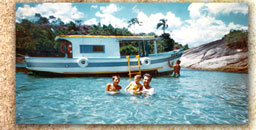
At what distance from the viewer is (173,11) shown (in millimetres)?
3051

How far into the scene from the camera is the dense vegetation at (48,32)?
3.12 m

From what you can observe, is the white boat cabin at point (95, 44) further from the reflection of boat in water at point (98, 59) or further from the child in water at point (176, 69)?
the child in water at point (176, 69)

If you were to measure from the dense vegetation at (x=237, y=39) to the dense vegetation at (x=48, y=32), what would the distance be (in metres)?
0.76

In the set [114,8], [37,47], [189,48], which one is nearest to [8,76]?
[37,47]

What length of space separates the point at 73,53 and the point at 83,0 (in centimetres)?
149

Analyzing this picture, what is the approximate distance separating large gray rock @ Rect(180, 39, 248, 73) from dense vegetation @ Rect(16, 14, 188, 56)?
30cm

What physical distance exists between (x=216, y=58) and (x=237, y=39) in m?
0.59

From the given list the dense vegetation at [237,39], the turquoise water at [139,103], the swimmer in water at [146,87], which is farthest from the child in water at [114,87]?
the dense vegetation at [237,39]

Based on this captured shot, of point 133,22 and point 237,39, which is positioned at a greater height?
point 133,22

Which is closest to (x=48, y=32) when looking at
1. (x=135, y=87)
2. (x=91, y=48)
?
(x=91, y=48)

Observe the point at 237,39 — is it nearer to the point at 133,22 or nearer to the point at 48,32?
the point at 133,22

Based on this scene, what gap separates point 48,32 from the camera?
371cm

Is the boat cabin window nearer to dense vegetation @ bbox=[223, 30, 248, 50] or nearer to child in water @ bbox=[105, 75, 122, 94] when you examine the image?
child in water @ bbox=[105, 75, 122, 94]

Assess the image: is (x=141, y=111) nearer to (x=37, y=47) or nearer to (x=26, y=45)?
(x=26, y=45)
